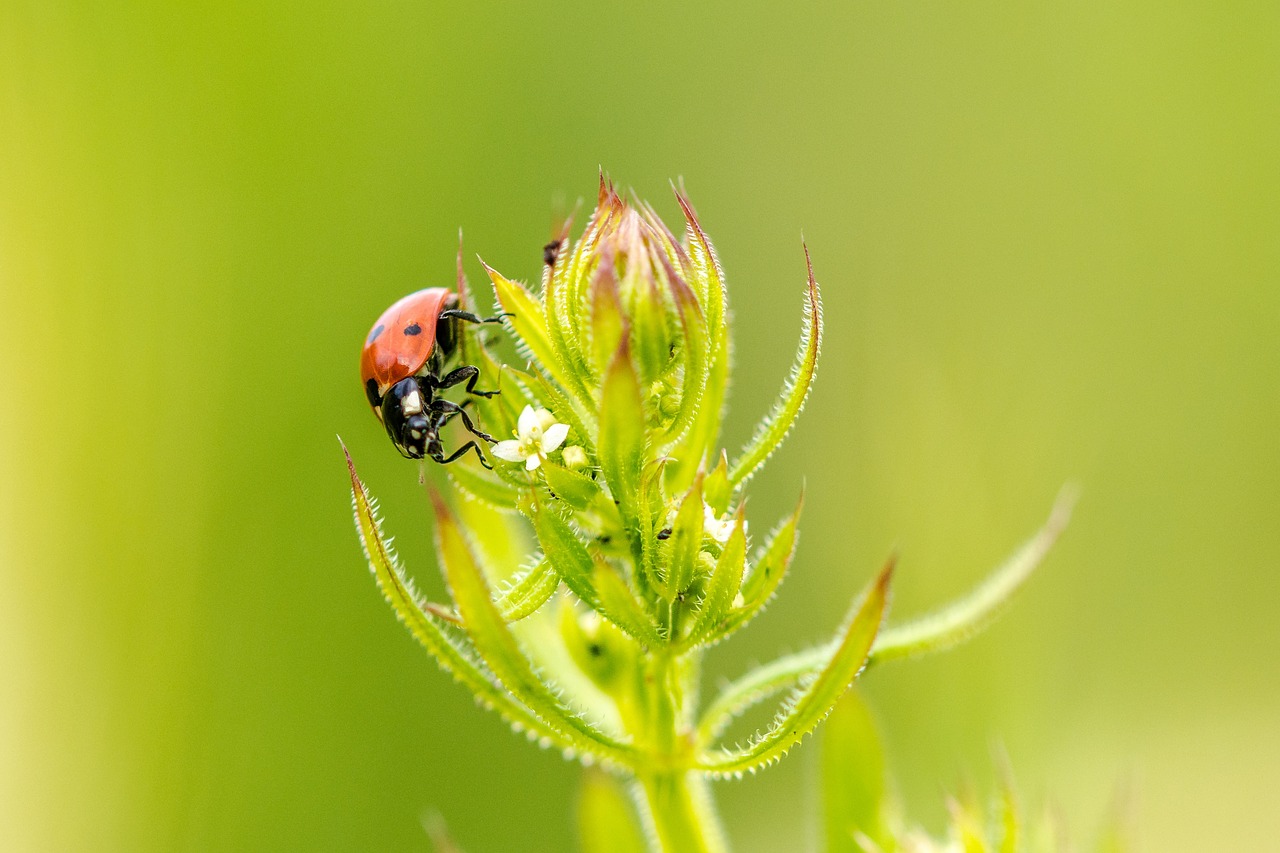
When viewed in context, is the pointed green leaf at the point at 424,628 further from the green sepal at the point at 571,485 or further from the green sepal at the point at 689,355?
the green sepal at the point at 689,355

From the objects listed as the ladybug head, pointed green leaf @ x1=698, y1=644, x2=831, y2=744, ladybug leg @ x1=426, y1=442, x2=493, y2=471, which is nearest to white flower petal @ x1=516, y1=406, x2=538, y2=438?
ladybug leg @ x1=426, y1=442, x2=493, y2=471

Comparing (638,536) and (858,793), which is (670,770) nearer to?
(638,536)

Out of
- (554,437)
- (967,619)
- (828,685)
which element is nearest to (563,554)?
(554,437)

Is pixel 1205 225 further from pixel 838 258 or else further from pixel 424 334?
pixel 424 334

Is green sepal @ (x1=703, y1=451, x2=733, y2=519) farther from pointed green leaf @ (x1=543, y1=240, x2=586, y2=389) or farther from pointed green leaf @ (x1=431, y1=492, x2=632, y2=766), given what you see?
pointed green leaf @ (x1=431, y1=492, x2=632, y2=766)

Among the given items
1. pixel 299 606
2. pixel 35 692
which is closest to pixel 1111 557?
pixel 299 606

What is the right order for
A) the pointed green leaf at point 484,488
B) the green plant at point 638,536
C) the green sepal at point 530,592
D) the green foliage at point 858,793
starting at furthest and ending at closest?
the green foliage at point 858,793
the pointed green leaf at point 484,488
the green sepal at point 530,592
the green plant at point 638,536

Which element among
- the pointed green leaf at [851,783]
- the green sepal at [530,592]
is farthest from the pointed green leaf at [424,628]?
the pointed green leaf at [851,783]
